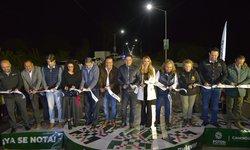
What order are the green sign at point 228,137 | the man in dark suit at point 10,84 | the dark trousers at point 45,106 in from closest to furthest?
1. the green sign at point 228,137
2. the man in dark suit at point 10,84
3. the dark trousers at point 45,106

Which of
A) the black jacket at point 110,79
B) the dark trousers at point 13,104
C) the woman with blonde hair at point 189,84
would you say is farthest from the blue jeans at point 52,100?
the woman with blonde hair at point 189,84

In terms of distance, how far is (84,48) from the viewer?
122ft

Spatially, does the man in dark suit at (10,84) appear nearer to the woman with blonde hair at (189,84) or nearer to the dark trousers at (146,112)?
the dark trousers at (146,112)

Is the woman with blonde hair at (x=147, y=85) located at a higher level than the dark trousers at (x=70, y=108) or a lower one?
higher

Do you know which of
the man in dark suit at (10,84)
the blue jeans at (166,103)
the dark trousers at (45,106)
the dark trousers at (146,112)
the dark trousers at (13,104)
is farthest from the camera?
the dark trousers at (45,106)

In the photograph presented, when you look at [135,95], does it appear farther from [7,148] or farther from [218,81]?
[7,148]

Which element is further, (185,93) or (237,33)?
(237,33)

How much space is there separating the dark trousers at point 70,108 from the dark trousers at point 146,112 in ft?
5.93

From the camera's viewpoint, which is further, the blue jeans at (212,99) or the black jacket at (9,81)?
the blue jeans at (212,99)

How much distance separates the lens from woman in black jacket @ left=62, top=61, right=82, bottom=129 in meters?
6.52

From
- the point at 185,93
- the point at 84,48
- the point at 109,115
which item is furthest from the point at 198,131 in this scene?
the point at 84,48

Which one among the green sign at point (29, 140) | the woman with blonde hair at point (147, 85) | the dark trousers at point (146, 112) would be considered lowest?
the green sign at point (29, 140)

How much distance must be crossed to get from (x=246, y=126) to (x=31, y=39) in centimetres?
3332

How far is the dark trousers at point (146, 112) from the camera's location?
6566 mm
